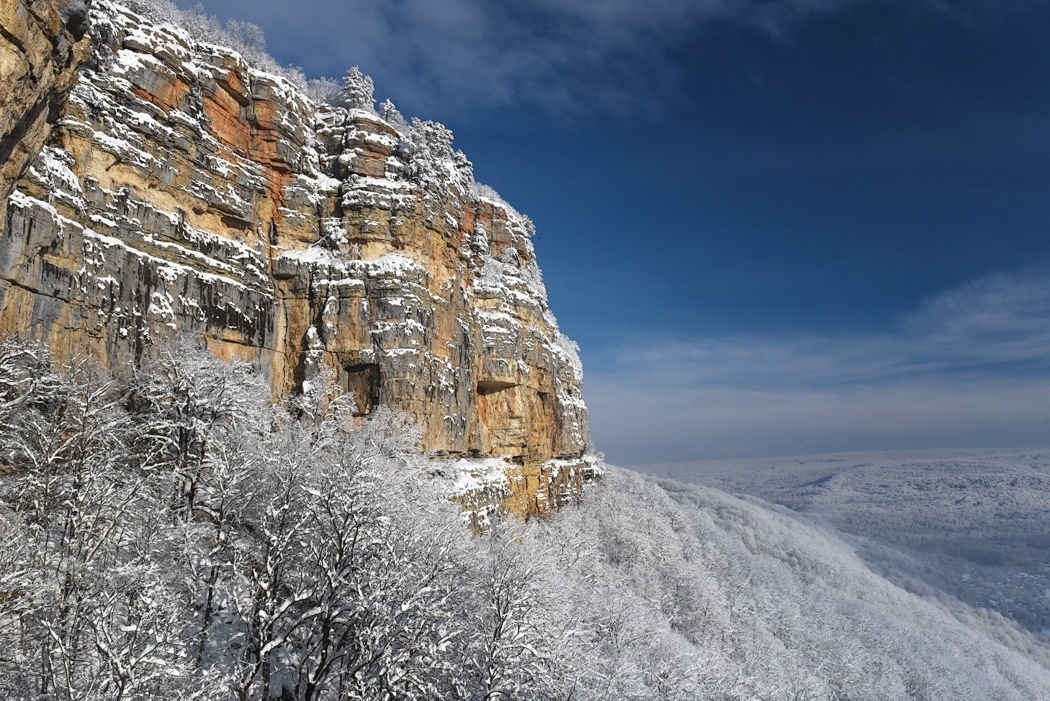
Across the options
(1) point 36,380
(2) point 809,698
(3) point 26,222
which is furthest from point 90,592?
(2) point 809,698

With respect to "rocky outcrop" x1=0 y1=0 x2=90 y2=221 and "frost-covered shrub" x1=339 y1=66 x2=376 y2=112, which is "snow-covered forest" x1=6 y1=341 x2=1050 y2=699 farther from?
Answer: "frost-covered shrub" x1=339 y1=66 x2=376 y2=112

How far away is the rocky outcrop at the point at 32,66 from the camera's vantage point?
366 inches

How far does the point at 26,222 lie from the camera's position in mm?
20750

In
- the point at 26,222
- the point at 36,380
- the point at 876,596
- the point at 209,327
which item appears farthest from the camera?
the point at 876,596

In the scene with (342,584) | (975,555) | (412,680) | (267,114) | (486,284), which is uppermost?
(267,114)

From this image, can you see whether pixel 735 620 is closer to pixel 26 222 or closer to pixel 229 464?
pixel 229 464

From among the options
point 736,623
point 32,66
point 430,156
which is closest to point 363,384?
point 430,156

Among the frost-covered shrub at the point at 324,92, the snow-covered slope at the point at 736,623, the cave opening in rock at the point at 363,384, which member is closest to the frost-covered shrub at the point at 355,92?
the frost-covered shrub at the point at 324,92

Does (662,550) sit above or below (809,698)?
above

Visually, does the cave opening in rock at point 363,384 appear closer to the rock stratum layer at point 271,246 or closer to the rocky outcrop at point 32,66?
the rock stratum layer at point 271,246

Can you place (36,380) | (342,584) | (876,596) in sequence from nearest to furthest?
(342,584) → (36,380) → (876,596)

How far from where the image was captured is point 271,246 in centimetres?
3459

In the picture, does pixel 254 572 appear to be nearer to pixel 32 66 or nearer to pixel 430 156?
pixel 32 66

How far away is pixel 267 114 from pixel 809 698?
160 ft
